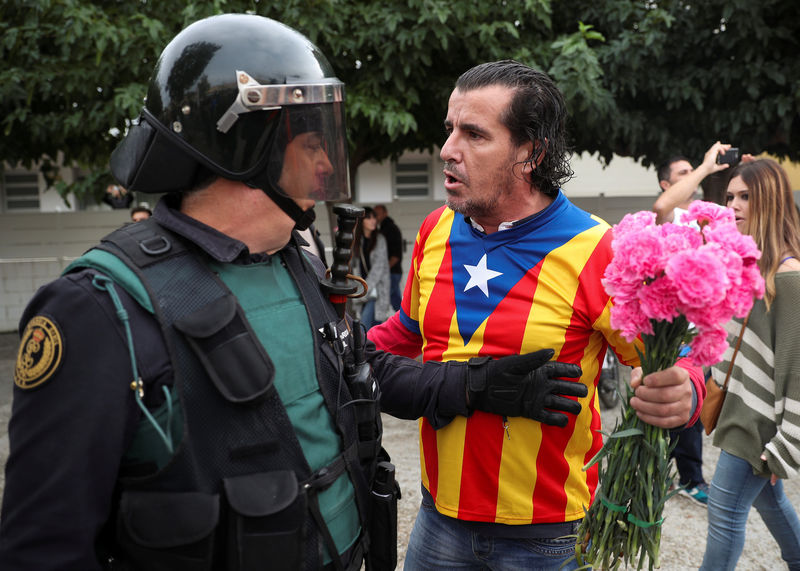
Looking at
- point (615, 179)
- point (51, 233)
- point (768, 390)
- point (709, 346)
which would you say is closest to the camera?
point (709, 346)

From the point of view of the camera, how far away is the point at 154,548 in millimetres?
1221

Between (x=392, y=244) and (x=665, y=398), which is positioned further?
(x=392, y=244)

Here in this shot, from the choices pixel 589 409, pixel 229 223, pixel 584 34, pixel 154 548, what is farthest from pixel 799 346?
pixel 584 34

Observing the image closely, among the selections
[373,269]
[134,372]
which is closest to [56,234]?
[373,269]

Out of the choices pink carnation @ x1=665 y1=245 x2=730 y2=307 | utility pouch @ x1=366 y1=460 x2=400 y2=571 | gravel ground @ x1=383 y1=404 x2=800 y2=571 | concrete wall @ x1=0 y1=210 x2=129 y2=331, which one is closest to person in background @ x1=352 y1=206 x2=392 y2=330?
gravel ground @ x1=383 y1=404 x2=800 y2=571

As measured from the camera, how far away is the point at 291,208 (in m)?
1.53

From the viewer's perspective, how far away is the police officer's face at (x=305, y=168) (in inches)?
59.0

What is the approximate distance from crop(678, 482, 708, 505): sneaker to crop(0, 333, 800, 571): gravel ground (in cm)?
4

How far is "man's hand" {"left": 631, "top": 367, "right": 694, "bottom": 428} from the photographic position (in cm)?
149

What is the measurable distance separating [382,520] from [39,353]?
90 centimetres

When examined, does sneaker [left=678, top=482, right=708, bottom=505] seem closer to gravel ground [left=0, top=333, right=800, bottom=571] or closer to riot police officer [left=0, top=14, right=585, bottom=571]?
gravel ground [left=0, top=333, right=800, bottom=571]

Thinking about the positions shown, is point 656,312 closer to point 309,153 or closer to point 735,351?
point 309,153

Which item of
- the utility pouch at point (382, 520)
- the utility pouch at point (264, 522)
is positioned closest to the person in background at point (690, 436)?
the utility pouch at point (382, 520)

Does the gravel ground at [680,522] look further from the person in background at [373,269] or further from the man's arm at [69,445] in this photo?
the man's arm at [69,445]
